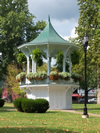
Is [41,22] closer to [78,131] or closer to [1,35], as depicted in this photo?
[1,35]

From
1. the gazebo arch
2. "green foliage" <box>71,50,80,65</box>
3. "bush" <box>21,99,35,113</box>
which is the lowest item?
"bush" <box>21,99,35,113</box>

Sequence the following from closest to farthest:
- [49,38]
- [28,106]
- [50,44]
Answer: [28,106] → [50,44] → [49,38]

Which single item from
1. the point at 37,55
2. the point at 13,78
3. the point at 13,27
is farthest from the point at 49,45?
the point at 13,27

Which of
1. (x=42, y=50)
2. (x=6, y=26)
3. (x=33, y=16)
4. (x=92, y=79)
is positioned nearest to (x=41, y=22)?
(x=33, y=16)

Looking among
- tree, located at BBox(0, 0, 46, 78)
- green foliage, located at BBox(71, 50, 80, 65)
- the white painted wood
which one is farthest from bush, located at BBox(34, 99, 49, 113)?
tree, located at BBox(0, 0, 46, 78)

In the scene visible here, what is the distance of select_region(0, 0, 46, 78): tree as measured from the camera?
4728 cm

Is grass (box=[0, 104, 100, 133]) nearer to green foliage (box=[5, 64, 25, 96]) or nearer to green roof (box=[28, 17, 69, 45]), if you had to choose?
green roof (box=[28, 17, 69, 45])

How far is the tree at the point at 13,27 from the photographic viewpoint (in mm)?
47284

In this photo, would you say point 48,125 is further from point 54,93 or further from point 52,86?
point 54,93

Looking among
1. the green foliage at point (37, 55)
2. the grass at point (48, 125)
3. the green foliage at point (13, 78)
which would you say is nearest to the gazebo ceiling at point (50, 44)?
the green foliage at point (37, 55)

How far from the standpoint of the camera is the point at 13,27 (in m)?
47.2

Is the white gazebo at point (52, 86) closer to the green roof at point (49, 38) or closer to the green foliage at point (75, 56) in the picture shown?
the green roof at point (49, 38)

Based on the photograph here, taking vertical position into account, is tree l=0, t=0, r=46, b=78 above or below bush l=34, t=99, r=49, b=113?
above

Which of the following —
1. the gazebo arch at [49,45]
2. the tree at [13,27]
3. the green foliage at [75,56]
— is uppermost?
the tree at [13,27]
